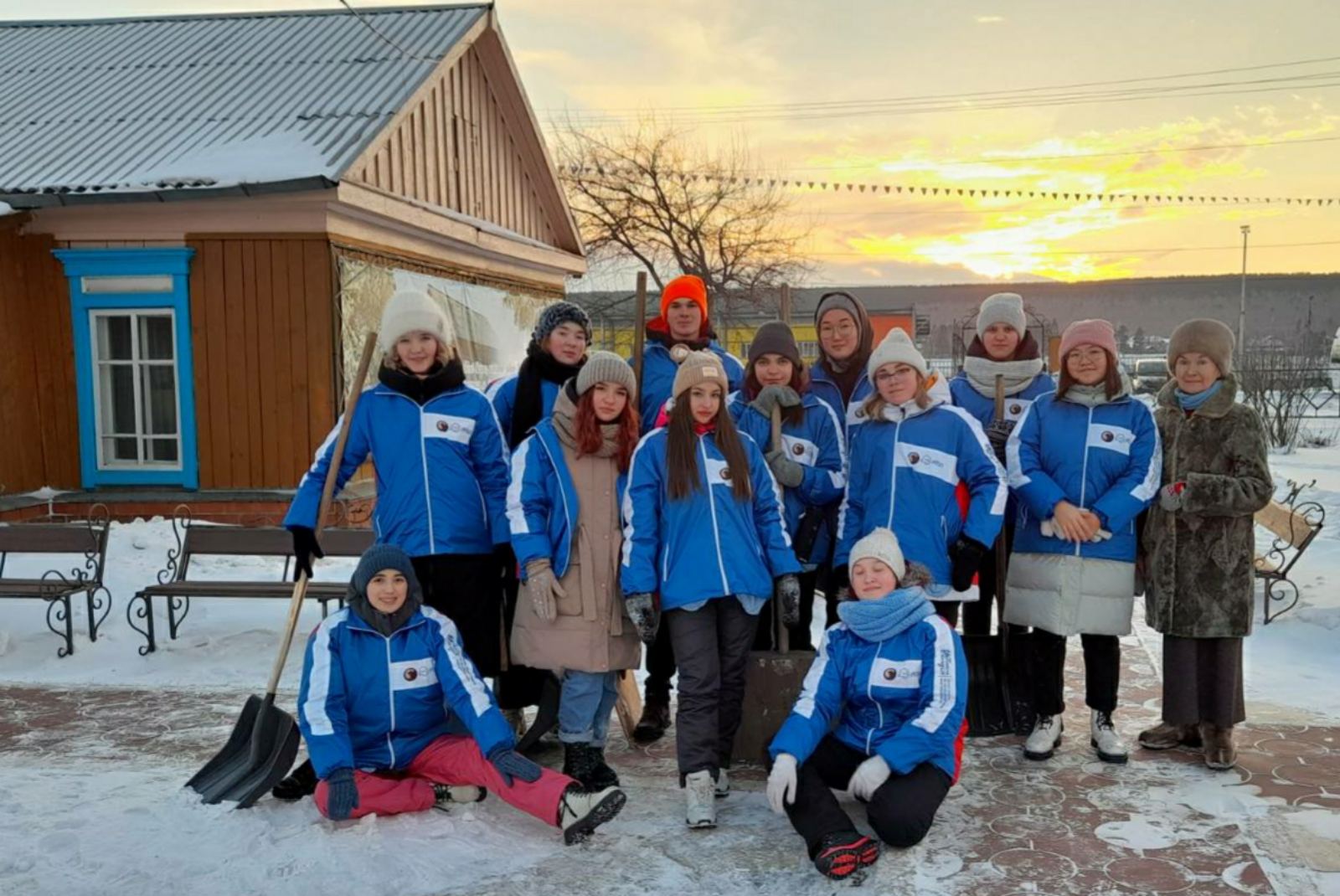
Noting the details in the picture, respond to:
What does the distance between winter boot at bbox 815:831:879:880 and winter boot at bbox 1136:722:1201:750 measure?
1721mm

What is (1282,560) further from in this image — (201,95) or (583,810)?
(201,95)

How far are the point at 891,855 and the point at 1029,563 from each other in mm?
1411

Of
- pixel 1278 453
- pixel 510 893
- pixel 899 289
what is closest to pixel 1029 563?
pixel 510 893

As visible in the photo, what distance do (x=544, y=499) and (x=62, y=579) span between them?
3.76 m

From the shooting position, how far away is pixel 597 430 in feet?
12.6

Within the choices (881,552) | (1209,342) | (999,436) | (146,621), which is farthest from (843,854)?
(146,621)

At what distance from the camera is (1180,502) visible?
4004mm

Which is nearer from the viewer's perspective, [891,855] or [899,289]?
[891,855]

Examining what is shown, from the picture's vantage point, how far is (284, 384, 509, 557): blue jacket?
3.89 m

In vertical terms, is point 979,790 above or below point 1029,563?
below

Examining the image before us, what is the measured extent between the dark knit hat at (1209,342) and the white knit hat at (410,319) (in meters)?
2.88

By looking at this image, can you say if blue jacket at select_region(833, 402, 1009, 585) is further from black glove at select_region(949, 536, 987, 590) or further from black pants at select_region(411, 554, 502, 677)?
black pants at select_region(411, 554, 502, 677)

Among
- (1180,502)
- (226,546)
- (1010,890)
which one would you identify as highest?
(1180,502)

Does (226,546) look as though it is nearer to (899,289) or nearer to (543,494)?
(543,494)
